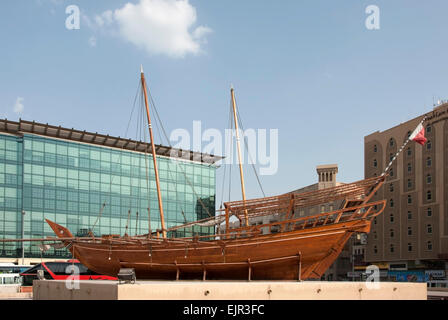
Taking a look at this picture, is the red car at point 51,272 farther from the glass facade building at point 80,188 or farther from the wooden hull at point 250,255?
the glass facade building at point 80,188

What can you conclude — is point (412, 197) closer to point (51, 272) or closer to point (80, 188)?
point (80, 188)

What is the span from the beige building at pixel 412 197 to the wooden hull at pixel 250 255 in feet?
137

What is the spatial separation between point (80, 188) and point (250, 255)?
146 ft

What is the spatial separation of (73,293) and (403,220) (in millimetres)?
57889

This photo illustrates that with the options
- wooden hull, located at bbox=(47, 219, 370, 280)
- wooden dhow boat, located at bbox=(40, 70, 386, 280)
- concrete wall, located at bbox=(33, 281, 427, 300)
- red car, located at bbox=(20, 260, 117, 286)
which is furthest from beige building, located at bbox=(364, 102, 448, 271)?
red car, located at bbox=(20, 260, 117, 286)

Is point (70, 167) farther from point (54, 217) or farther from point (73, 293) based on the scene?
point (73, 293)

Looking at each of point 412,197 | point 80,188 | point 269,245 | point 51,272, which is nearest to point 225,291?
point 269,245

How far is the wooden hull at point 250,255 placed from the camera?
23922 mm

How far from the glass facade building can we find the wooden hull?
26.3 meters

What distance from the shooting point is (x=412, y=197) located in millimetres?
65812

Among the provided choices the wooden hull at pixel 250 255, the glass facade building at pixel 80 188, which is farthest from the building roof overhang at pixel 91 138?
the wooden hull at pixel 250 255

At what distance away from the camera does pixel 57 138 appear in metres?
63.6

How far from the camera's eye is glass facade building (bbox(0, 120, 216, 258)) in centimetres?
5906
